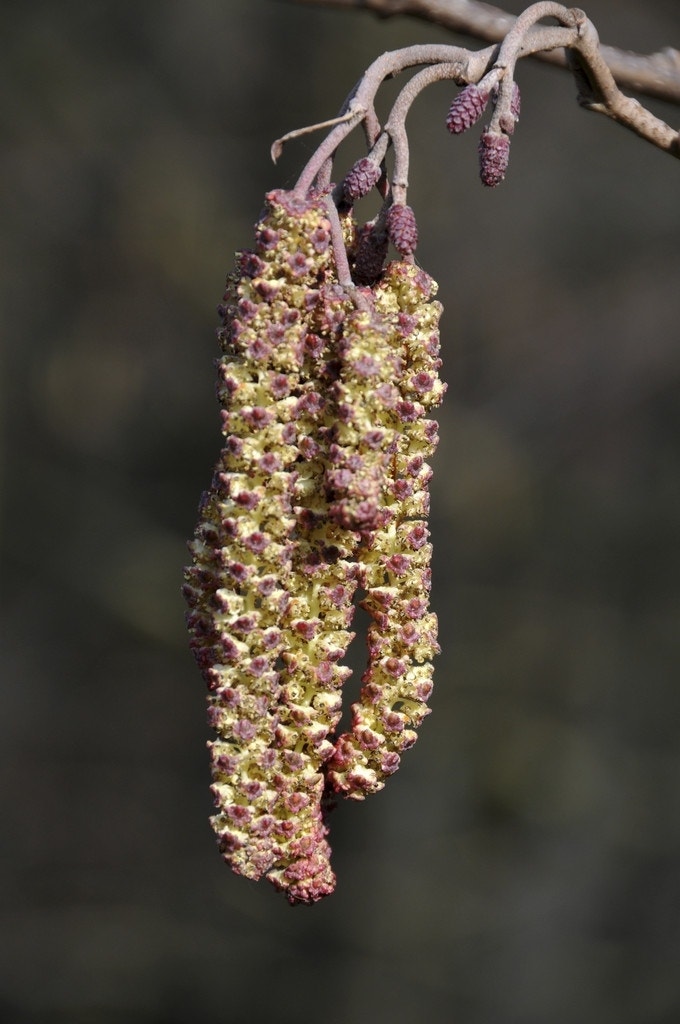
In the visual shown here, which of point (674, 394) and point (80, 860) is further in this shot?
point (80, 860)

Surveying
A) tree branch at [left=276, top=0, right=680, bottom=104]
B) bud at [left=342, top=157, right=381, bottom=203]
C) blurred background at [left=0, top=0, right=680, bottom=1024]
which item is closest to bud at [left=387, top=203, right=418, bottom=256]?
bud at [left=342, top=157, right=381, bottom=203]

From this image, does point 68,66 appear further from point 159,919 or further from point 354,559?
point 354,559

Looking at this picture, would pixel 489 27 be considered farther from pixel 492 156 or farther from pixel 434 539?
pixel 434 539

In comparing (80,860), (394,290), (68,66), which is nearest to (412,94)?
(394,290)

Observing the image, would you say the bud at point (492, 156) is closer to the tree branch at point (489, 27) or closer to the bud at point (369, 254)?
the bud at point (369, 254)

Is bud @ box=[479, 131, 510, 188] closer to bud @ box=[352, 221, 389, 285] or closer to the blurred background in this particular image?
bud @ box=[352, 221, 389, 285]

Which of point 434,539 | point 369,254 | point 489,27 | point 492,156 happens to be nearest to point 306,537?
point 369,254

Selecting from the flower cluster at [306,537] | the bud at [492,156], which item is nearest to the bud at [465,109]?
the bud at [492,156]
